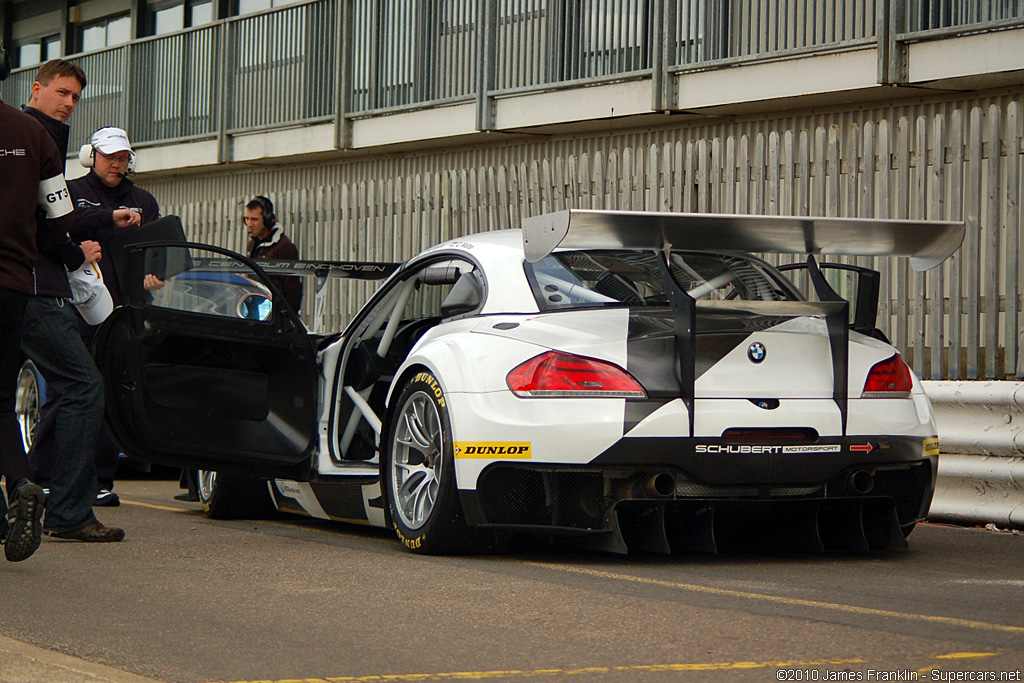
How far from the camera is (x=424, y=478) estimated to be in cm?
689

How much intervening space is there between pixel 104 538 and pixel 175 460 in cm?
47

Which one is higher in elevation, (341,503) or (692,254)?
(692,254)

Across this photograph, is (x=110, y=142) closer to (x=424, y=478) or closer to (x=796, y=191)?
(x=424, y=478)

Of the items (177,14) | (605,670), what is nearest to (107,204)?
(605,670)

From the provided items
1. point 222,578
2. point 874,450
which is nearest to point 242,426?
point 222,578

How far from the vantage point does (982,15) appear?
10.7 meters

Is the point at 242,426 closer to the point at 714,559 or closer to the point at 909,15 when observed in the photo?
the point at 714,559

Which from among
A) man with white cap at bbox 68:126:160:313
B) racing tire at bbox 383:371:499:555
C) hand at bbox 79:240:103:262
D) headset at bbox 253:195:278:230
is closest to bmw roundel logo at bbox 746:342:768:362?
racing tire at bbox 383:371:499:555

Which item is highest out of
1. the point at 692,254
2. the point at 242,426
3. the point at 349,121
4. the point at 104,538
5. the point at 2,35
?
the point at 2,35

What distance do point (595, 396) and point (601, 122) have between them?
746cm

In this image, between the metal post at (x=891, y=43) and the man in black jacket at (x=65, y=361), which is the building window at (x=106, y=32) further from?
the man in black jacket at (x=65, y=361)

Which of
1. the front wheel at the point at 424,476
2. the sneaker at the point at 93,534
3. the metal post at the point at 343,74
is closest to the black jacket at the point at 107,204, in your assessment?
the sneaker at the point at 93,534

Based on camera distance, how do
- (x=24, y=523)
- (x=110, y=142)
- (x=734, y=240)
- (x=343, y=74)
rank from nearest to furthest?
(x=24, y=523), (x=734, y=240), (x=110, y=142), (x=343, y=74)

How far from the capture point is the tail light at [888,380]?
21.9 feet
